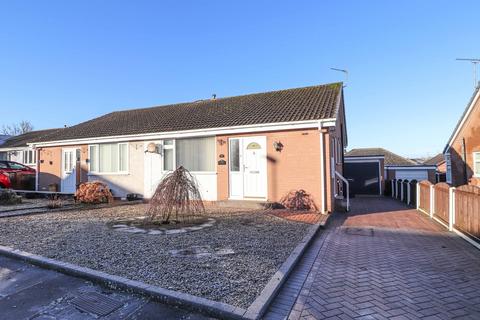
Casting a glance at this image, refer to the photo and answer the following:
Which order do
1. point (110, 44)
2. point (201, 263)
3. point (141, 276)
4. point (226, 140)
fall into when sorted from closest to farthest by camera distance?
point (141, 276), point (201, 263), point (226, 140), point (110, 44)

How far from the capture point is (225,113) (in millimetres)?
14086

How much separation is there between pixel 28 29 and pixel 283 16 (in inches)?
411

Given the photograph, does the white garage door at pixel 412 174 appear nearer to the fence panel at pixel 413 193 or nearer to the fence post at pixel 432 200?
the fence panel at pixel 413 193

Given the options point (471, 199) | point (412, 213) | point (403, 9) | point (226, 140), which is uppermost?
point (403, 9)

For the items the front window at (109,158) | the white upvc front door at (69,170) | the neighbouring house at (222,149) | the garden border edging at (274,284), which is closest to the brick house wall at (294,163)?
the neighbouring house at (222,149)

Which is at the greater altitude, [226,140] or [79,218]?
[226,140]

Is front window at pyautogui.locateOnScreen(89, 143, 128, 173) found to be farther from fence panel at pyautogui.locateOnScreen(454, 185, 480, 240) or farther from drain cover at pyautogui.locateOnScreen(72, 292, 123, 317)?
fence panel at pyautogui.locateOnScreen(454, 185, 480, 240)

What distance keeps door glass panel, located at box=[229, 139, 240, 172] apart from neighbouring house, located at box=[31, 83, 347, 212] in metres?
0.04

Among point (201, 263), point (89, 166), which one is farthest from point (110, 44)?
point (201, 263)

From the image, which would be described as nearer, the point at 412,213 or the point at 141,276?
the point at 141,276

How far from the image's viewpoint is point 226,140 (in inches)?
474

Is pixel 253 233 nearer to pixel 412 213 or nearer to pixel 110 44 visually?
pixel 412 213

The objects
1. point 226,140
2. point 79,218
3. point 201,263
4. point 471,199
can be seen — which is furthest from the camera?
point 226,140

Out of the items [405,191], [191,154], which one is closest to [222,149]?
[191,154]
